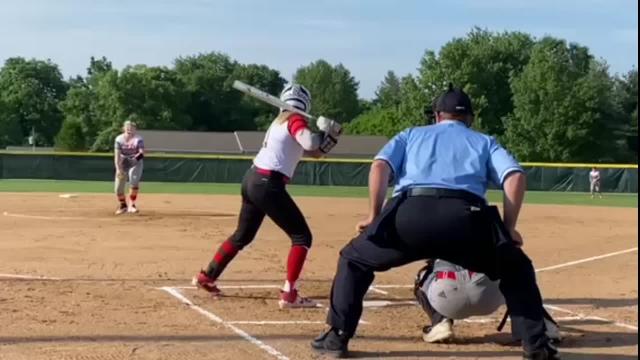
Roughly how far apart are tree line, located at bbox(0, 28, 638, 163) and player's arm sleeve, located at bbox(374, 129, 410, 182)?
55111 millimetres

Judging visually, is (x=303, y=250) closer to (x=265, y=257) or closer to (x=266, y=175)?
(x=266, y=175)

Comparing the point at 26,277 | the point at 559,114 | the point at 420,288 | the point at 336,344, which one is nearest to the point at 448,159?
the point at 336,344

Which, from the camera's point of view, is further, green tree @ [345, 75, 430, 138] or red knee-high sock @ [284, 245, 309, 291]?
green tree @ [345, 75, 430, 138]

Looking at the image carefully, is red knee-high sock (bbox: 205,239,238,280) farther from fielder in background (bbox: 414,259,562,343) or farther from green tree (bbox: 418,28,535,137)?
green tree (bbox: 418,28,535,137)

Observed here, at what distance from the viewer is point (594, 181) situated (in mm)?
40188

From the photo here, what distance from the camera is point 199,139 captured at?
87.7 metres

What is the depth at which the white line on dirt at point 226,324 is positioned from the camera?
6.30 metres

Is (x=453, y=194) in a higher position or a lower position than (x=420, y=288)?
higher

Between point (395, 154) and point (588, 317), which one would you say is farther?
point (588, 317)

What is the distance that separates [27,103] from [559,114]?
220ft

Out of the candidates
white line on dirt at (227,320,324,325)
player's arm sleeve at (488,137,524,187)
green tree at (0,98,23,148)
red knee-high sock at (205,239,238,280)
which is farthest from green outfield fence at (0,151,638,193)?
green tree at (0,98,23,148)

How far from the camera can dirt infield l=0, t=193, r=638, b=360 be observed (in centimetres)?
648

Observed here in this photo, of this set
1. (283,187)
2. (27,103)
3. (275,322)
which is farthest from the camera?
(27,103)

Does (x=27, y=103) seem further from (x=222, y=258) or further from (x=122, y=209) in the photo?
(x=222, y=258)
